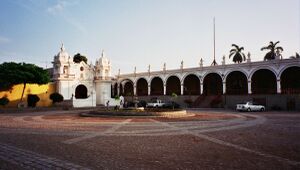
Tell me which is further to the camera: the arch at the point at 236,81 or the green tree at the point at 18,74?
the arch at the point at 236,81

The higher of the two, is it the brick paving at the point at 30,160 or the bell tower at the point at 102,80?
the bell tower at the point at 102,80

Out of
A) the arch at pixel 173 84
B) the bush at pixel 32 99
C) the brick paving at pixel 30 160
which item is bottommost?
the brick paving at pixel 30 160

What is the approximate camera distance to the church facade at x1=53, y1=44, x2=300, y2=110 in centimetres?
3400

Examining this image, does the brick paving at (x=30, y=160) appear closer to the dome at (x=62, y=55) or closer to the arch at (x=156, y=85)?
the dome at (x=62, y=55)

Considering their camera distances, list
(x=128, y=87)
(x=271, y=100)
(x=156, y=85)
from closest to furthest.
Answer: (x=271, y=100) < (x=156, y=85) < (x=128, y=87)

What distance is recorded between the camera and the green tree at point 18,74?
3194 cm

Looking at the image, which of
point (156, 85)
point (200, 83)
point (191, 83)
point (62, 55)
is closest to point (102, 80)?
point (62, 55)

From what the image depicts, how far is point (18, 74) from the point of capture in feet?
106

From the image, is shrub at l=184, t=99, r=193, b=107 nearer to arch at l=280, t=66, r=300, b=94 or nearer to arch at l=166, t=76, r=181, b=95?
arch at l=166, t=76, r=181, b=95

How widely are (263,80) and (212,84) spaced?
8328 millimetres

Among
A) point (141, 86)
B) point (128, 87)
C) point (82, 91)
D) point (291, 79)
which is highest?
point (291, 79)

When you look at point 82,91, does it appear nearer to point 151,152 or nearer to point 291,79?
point 291,79

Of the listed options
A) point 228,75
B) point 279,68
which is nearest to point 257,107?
point 279,68

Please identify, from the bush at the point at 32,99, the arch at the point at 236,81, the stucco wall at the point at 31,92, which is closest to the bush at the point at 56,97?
the stucco wall at the point at 31,92
